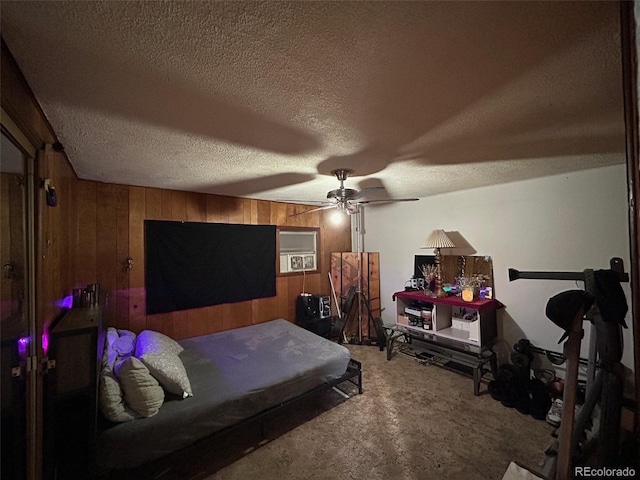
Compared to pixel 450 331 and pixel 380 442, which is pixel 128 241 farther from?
pixel 450 331

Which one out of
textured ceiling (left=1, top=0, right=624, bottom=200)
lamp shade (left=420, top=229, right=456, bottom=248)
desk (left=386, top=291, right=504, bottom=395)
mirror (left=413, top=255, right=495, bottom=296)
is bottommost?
desk (left=386, top=291, right=504, bottom=395)

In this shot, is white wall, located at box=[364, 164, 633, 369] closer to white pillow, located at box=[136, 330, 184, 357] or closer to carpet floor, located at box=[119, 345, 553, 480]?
carpet floor, located at box=[119, 345, 553, 480]


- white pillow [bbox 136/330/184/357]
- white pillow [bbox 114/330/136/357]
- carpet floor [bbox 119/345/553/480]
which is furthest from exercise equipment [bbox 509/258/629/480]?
white pillow [bbox 114/330/136/357]

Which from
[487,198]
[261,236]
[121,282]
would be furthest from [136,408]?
[487,198]

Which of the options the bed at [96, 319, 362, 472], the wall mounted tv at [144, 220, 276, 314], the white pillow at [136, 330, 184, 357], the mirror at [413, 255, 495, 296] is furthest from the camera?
the mirror at [413, 255, 495, 296]

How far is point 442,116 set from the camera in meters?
1.47

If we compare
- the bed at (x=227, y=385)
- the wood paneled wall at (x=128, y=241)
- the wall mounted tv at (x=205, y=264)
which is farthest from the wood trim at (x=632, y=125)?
the wall mounted tv at (x=205, y=264)

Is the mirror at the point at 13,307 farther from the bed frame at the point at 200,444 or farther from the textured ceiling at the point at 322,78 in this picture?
the bed frame at the point at 200,444

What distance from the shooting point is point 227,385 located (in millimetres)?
2113

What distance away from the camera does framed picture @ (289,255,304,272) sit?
175 inches

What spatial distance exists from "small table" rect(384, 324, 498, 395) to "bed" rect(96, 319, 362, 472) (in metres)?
1.06

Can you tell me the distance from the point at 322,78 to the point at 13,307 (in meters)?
1.75

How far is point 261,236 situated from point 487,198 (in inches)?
126

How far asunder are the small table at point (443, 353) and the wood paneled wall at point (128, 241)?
210 cm
